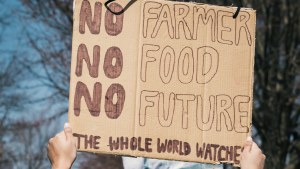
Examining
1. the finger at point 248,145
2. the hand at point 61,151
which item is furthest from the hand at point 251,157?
the hand at point 61,151

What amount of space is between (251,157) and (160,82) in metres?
0.47

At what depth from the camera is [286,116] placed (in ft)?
35.6

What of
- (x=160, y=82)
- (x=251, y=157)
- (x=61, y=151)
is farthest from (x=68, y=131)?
(x=251, y=157)

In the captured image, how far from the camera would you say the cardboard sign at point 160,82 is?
115 inches

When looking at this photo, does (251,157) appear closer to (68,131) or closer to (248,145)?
(248,145)

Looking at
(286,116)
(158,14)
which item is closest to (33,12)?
(286,116)

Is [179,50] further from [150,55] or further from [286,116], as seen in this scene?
[286,116]

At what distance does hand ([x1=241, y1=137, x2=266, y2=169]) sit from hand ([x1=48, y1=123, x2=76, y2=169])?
660 millimetres

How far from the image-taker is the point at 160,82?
2.98 metres

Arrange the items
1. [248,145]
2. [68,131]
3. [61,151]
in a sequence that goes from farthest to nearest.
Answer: [248,145] → [68,131] → [61,151]

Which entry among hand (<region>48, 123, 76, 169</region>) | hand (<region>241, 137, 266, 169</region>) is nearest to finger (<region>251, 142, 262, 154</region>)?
hand (<region>241, 137, 266, 169</region>)

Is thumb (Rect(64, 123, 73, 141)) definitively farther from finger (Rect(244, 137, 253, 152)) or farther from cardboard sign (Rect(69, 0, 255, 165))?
finger (Rect(244, 137, 253, 152))

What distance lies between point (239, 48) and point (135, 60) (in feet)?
1.43

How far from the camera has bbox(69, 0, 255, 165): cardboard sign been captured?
9.58ft
